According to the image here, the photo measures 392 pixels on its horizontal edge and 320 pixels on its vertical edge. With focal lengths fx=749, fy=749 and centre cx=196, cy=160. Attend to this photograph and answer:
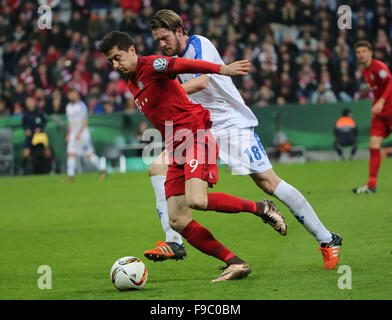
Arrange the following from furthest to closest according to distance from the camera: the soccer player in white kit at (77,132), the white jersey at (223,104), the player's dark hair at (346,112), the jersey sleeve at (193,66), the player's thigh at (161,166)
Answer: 1. the player's dark hair at (346,112)
2. the soccer player in white kit at (77,132)
3. the player's thigh at (161,166)
4. the white jersey at (223,104)
5. the jersey sleeve at (193,66)

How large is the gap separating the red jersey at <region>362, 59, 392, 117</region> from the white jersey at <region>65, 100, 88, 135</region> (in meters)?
7.68

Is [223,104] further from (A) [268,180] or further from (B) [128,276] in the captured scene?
(B) [128,276]

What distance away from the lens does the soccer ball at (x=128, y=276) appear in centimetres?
520

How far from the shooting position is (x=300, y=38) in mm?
21172

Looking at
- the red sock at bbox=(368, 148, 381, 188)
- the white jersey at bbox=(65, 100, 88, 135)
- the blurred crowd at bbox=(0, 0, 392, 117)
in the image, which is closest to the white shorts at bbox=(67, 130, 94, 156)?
the white jersey at bbox=(65, 100, 88, 135)

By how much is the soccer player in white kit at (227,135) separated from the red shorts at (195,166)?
367 mm

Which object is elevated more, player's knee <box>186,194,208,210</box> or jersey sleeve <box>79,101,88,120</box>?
player's knee <box>186,194,208,210</box>

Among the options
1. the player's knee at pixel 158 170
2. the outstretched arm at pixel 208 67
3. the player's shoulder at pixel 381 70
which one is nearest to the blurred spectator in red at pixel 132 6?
the player's shoulder at pixel 381 70

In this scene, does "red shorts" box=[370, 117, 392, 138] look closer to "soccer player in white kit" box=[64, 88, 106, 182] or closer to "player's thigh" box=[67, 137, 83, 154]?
"soccer player in white kit" box=[64, 88, 106, 182]

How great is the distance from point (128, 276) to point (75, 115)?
12300mm

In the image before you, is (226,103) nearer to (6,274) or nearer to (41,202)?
(6,274)

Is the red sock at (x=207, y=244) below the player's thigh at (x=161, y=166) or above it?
below

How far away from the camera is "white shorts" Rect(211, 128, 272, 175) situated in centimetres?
582

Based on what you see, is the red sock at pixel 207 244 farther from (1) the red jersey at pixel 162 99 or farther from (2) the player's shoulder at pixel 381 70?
(2) the player's shoulder at pixel 381 70
